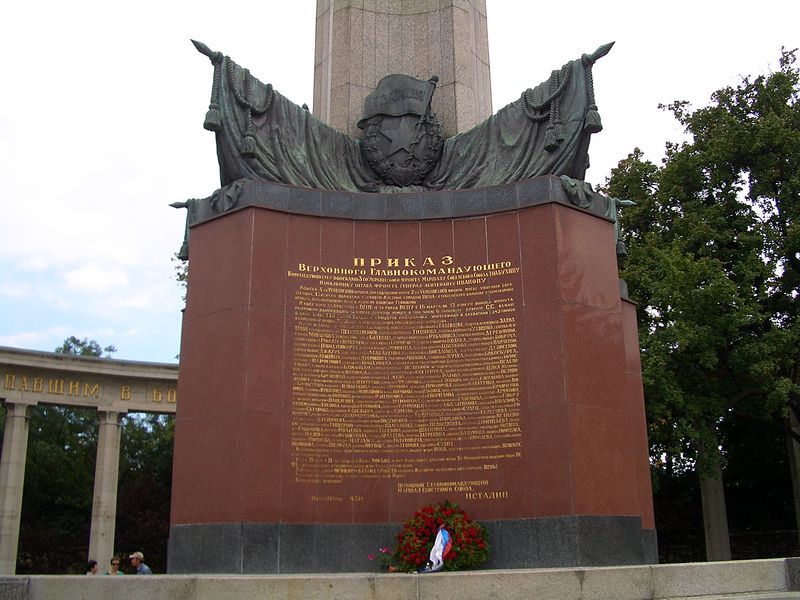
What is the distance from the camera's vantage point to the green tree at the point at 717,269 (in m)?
24.1

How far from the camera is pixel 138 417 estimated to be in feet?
181

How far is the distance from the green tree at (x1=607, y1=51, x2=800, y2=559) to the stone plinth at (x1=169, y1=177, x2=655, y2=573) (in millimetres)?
12593

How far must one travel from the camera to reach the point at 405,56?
1537 cm

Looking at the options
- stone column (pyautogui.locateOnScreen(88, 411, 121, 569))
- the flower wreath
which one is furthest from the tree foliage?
the flower wreath

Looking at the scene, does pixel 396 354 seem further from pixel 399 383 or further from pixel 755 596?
pixel 755 596

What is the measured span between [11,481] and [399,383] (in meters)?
22.5

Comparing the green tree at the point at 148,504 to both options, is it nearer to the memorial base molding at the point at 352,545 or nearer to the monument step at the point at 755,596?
the memorial base molding at the point at 352,545

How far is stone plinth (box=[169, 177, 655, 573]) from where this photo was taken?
10547 mm

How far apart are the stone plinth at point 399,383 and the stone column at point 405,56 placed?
3.06 meters

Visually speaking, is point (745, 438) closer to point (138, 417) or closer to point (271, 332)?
point (271, 332)

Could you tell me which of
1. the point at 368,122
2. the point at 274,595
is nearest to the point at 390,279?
the point at 368,122

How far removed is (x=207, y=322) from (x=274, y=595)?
4.69 m

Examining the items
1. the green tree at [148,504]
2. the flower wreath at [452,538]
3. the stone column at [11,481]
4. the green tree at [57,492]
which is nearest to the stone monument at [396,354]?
the flower wreath at [452,538]

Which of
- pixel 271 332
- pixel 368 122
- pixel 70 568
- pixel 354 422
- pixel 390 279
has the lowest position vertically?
pixel 70 568
